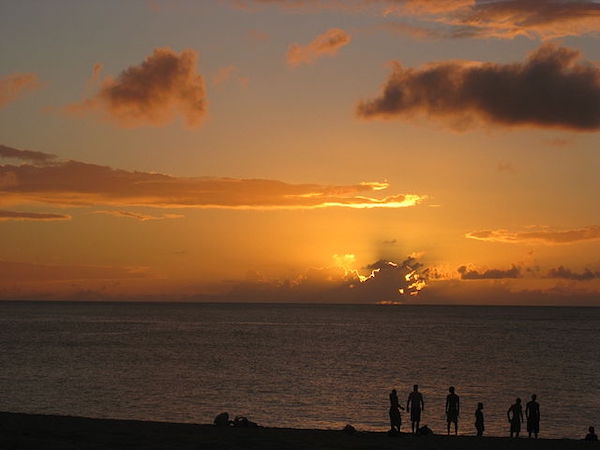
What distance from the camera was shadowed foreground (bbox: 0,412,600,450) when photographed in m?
27.0

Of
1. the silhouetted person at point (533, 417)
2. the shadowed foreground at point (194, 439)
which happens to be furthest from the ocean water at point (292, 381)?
the shadowed foreground at point (194, 439)

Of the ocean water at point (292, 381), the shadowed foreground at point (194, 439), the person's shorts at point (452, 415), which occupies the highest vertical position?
the person's shorts at point (452, 415)

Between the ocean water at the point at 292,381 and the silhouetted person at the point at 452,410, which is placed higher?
the silhouetted person at the point at 452,410

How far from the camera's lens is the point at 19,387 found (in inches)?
2411

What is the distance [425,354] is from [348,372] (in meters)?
32.8

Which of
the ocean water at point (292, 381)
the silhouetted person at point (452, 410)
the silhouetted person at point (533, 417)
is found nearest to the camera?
the silhouetted person at point (452, 410)

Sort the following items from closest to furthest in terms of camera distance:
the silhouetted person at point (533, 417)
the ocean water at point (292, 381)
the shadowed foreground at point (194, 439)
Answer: the shadowed foreground at point (194, 439) < the silhouetted person at point (533, 417) < the ocean water at point (292, 381)

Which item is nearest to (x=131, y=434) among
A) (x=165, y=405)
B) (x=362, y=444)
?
(x=362, y=444)

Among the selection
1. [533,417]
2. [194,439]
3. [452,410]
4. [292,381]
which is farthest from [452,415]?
[292,381]

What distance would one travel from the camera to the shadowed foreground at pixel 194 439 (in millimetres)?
27031

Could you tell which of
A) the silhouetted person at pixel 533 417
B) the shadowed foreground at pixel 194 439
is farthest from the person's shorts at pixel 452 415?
the silhouetted person at pixel 533 417

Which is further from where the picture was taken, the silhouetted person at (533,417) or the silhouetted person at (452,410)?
the silhouetted person at (533,417)

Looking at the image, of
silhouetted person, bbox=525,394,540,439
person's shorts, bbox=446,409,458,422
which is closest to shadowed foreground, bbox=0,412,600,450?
person's shorts, bbox=446,409,458,422

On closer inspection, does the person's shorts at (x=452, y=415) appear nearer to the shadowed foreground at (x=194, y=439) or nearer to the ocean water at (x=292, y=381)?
the shadowed foreground at (x=194, y=439)
